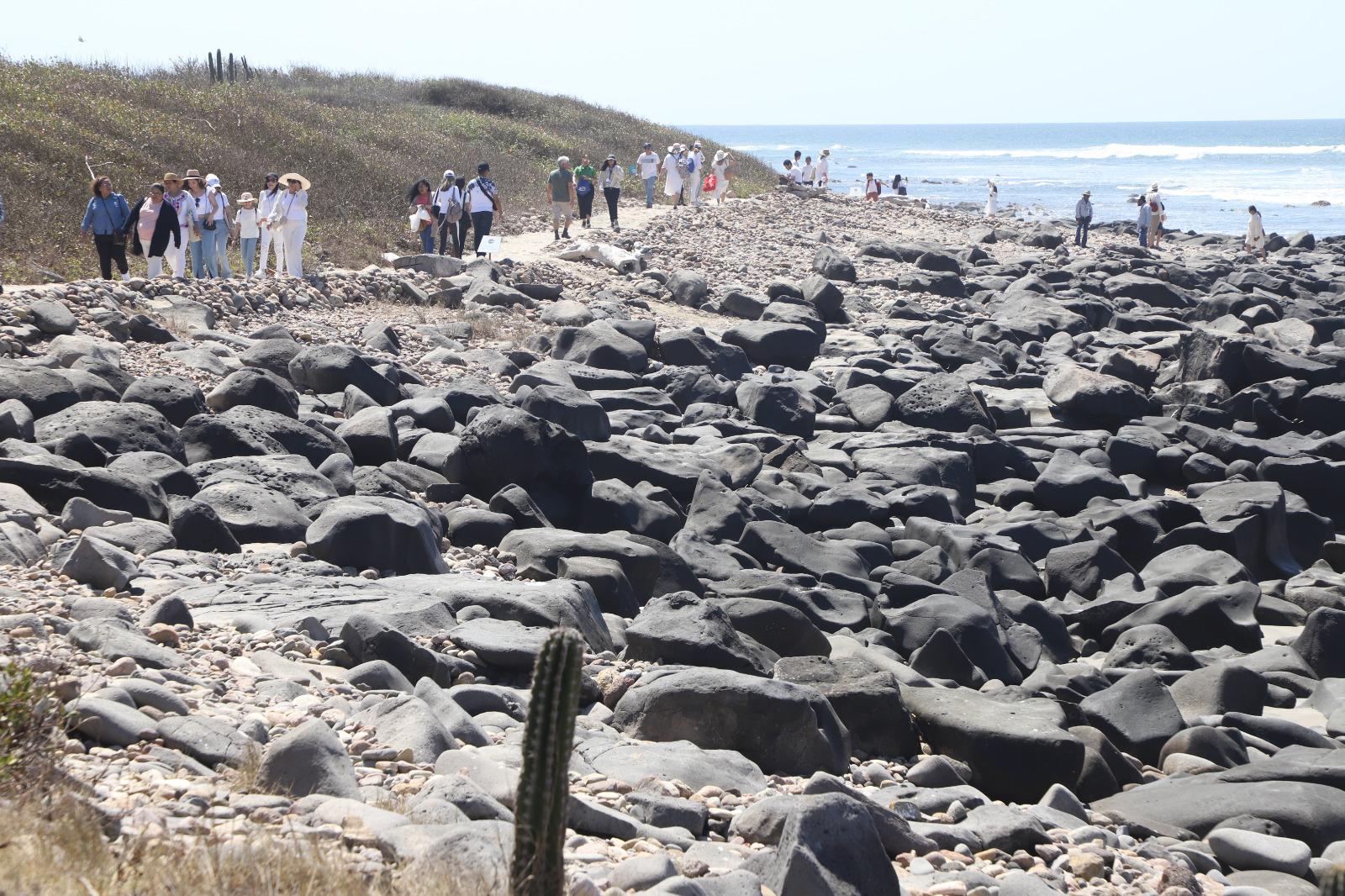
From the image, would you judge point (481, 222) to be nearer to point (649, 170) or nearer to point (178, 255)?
point (178, 255)

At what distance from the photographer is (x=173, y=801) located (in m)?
4.44

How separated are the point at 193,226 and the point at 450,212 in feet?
21.6

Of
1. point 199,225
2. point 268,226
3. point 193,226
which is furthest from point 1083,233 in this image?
point 193,226

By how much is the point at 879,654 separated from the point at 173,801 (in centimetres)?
564

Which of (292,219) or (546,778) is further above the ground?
(292,219)

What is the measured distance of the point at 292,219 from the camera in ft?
64.2

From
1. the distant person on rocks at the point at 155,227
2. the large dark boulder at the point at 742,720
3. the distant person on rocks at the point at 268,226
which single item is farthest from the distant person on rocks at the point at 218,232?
the large dark boulder at the point at 742,720

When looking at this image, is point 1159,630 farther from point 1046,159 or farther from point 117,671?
point 1046,159

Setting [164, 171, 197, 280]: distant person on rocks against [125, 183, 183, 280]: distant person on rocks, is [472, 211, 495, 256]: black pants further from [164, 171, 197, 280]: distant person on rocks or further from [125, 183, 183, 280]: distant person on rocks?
[125, 183, 183, 280]: distant person on rocks

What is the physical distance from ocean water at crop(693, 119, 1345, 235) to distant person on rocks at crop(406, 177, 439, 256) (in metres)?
37.4

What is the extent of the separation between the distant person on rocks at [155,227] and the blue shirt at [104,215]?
25 cm

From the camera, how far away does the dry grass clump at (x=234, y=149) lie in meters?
22.2

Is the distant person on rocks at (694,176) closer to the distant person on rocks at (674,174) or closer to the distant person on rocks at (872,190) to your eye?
the distant person on rocks at (674,174)

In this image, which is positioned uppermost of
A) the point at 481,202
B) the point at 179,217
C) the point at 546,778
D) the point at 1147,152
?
the point at 1147,152
